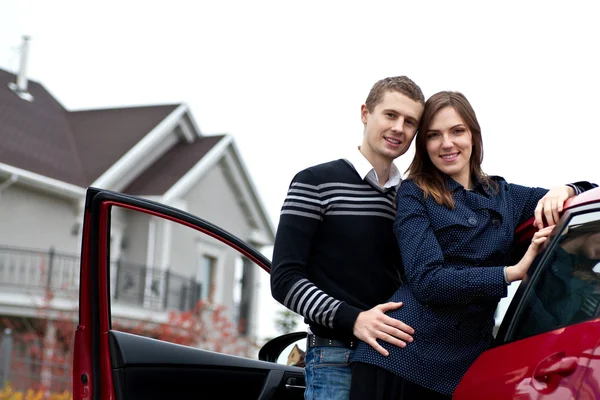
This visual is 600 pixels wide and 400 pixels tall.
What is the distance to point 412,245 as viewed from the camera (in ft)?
8.98

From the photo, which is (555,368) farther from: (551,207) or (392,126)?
(392,126)

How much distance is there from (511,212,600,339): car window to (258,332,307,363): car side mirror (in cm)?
182

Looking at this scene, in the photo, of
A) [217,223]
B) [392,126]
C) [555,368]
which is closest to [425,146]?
[392,126]

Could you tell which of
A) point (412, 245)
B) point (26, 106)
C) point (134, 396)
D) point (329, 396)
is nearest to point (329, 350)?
point (329, 396)

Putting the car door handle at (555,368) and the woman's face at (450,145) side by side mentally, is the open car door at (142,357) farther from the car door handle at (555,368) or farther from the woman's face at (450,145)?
the car door handle at (555,368)

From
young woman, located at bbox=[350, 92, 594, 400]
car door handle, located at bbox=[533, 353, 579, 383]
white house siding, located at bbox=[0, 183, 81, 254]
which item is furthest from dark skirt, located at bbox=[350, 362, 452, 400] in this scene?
white house siding, located at bbox=[0, 183, 81, 254]

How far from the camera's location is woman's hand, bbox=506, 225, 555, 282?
253cm

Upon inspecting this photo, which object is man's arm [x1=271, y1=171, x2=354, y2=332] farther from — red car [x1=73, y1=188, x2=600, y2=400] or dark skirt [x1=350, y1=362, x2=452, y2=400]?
red car [x1=73, y1=188, x2=600, y2=400]

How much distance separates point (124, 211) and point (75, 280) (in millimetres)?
2266

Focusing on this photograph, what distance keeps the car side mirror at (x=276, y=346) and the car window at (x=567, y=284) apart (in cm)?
182

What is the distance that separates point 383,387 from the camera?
271cm

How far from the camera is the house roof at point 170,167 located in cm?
2080

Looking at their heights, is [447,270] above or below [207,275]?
above

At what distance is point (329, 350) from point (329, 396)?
0.16 m
